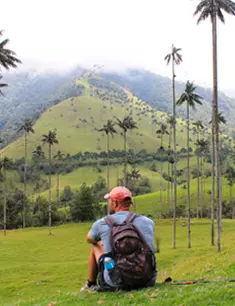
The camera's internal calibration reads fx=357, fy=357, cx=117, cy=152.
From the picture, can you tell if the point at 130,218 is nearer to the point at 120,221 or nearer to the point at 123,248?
the point at 120,221

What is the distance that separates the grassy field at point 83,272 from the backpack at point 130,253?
1.60 feet

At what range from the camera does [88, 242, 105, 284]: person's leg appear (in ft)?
26.3

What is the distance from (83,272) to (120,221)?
2554cm

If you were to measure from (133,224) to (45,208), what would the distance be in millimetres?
114257

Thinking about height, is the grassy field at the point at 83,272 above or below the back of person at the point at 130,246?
below

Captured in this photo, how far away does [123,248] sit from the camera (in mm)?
7242

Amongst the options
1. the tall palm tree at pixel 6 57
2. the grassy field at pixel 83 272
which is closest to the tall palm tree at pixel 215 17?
the grassy field at pixel 83 272

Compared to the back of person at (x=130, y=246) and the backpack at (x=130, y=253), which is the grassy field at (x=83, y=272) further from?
the backpack at (x=130, y=253)

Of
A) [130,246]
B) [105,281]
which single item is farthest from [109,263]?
[105,281]

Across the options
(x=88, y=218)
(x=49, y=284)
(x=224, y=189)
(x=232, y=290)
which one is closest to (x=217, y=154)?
(x=49, y=284)

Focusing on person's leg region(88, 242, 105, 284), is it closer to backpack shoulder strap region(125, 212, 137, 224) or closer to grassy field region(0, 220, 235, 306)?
grassy field region(0, 220, 235, 306)

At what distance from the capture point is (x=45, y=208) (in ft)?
387

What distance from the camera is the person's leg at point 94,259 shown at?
8023 millimetres

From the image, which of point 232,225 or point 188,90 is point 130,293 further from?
point 232,225
